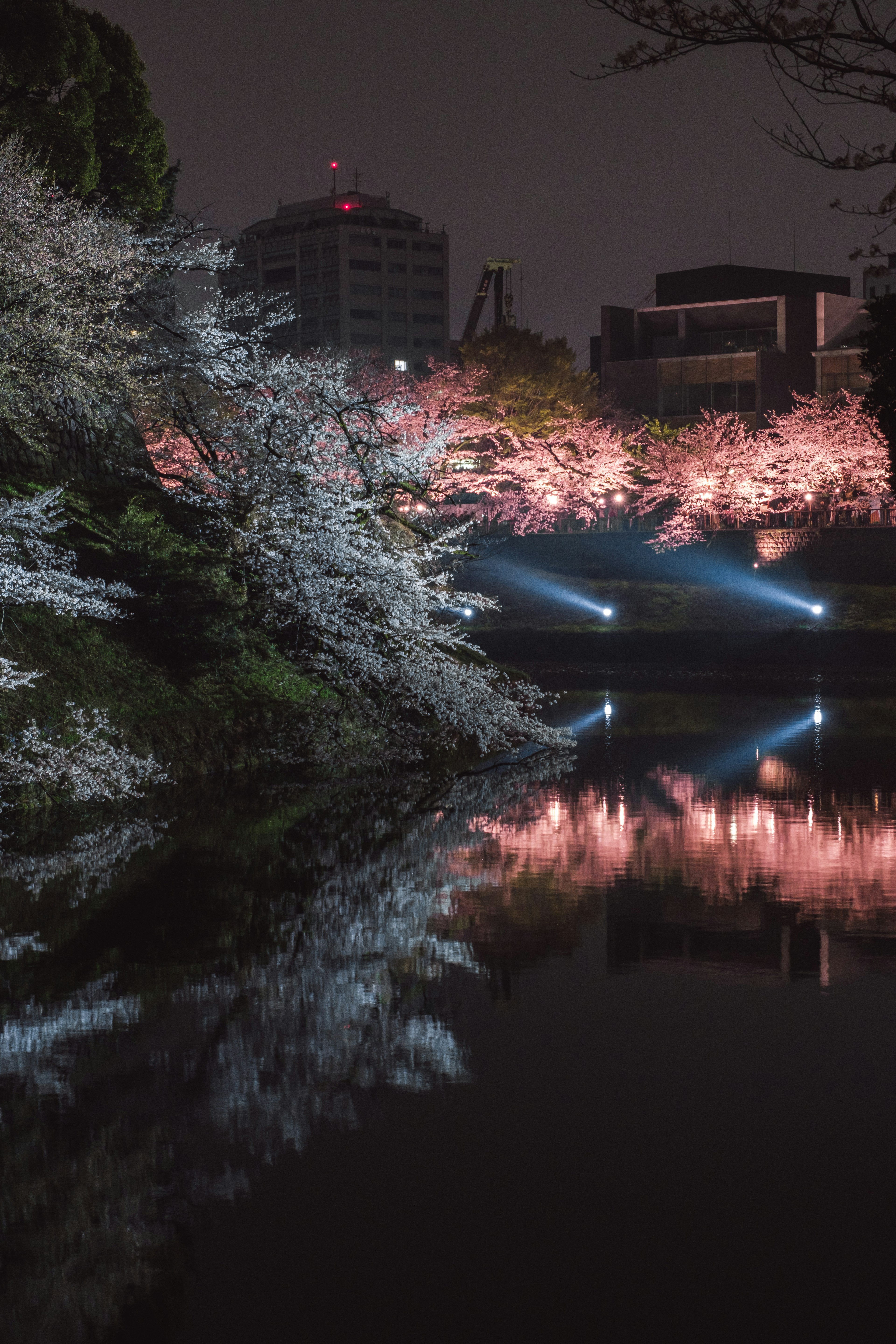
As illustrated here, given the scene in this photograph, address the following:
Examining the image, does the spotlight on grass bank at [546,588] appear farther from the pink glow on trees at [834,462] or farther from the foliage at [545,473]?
the pink glow on trees at [834,462]

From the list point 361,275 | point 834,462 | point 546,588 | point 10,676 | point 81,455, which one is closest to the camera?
point 10,676

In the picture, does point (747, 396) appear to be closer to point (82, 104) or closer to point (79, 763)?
point (82, 104)

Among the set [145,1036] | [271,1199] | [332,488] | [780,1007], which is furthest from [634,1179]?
[332,488]

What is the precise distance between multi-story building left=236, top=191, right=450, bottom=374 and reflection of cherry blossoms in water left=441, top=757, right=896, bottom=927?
464 feet

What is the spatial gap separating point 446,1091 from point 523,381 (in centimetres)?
5868

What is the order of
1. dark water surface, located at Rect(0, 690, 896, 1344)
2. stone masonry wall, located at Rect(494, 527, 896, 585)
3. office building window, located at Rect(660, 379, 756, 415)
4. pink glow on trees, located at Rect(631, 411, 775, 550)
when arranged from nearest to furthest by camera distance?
dark water surface, located at Rect(0, 690, 896, 1344) → stone masonry wall, located at Rect(494, 527, 896, 585) → pink glow on trees, located at Rect(631, 411, 775, 550) → office building window, located at Rect(660, 379, 756, 415)

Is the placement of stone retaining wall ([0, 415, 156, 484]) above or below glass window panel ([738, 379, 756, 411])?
below

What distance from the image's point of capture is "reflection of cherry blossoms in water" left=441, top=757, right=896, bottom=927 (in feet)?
37.0

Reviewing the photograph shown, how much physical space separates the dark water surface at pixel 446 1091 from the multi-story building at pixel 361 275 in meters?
146

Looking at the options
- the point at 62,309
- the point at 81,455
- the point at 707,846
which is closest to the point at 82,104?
the point at 81,455

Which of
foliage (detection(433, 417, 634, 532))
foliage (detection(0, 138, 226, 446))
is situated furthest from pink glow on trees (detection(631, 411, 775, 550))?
foliage (detection(0, 138, 226, 446))

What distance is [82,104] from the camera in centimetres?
2598

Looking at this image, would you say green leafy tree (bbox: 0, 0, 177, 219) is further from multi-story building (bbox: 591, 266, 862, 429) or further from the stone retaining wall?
multi-story building (bbox: 591, 266, 862, 429)

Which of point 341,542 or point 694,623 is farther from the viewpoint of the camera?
point 694,623
